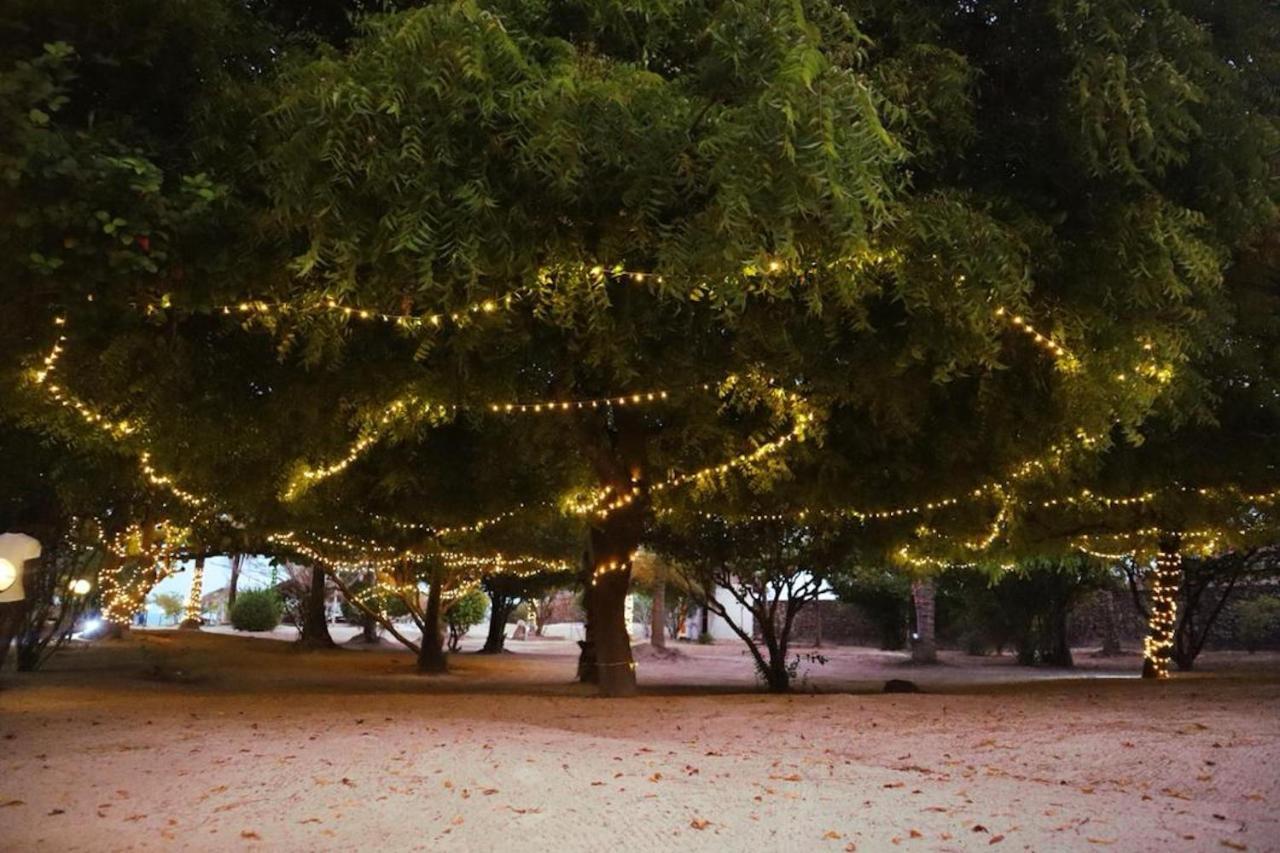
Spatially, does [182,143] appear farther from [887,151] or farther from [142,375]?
[887,151]

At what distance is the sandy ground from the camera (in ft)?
14.8

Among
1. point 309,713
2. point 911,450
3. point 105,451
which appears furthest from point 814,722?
point 105,451

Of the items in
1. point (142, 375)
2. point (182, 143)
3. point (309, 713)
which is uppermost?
point (182, 143)

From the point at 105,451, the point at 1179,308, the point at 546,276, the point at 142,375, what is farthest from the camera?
the point at 105,451

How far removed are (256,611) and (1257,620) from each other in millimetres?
32387

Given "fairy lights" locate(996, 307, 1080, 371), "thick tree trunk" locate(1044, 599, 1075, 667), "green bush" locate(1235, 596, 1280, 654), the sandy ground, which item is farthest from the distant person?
"green bush" locate(1235, 596, 1280, 654)

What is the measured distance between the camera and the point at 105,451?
441 inches

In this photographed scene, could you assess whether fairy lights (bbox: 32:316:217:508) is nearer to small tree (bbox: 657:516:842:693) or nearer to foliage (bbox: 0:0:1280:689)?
foliage (bbox: 0:0:1280:689)

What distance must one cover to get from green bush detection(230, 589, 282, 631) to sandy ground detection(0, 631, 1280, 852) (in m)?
24.5

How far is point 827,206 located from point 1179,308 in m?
3.15

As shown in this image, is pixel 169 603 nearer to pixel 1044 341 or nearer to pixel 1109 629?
pixel 1109 629

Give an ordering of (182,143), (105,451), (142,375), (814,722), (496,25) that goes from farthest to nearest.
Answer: (105,451) → (814,722) → (142,375) → (182,143) → (496,25)

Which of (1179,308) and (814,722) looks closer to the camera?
(1179,308)

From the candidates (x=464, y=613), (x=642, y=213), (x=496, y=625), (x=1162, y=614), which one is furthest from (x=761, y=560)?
(x=464, y=613)
